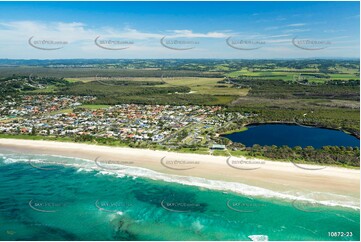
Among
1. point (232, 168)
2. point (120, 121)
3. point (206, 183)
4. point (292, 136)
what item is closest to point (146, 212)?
point (206, 183)

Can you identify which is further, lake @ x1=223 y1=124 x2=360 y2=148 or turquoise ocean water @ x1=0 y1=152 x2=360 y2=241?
lake @ x1=223 y1=124 x2=360 y2=148

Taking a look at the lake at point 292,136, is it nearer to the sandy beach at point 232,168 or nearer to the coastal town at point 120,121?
the coastal town at point 120,121

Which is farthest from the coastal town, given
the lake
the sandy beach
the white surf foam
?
the white surf foam

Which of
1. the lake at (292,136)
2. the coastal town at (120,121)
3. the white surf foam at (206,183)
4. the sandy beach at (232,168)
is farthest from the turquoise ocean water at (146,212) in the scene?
the lake at (292,136)

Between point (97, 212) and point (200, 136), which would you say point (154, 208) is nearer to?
point (97, 212)

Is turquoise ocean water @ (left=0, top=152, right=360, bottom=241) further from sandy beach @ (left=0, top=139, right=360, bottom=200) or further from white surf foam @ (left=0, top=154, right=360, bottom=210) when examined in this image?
sandy beach @ (left=0, top=139, right=360, bottom=200)
